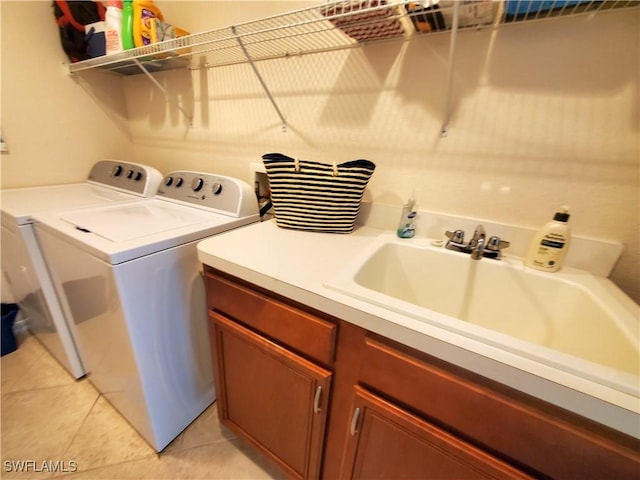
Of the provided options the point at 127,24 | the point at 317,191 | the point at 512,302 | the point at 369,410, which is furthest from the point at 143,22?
the point at 512,302

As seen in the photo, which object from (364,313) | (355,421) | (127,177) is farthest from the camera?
(127,177)

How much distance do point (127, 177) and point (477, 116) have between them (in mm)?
1982

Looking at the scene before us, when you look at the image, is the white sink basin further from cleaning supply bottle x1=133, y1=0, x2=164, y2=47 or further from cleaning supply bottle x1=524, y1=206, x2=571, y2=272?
cleaning supply bottle x1=133, y1=0, x2=164, y2=47

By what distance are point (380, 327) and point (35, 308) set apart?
209cm

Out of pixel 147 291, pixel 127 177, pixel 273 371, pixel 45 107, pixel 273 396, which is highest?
pixel 45 107

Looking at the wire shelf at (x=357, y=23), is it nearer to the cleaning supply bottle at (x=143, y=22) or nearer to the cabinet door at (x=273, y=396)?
the cleaning supply bottle at (x=143, y=22)

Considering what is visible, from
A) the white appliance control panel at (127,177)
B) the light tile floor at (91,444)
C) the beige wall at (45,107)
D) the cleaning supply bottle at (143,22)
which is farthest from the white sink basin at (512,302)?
the beige wall at (45,107)

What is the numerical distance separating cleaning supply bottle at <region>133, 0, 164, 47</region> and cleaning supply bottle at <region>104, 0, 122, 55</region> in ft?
0.36

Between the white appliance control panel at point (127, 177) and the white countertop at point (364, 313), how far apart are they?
2.98ft

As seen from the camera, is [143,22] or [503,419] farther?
[143,22]

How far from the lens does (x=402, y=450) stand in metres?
0.73

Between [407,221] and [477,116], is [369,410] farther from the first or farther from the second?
[477,116]

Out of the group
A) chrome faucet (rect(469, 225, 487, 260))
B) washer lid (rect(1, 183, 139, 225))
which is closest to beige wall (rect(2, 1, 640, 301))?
chrome faucet (rect(469, 225, 487, 260))

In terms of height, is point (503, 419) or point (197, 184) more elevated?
point (197, 184)
